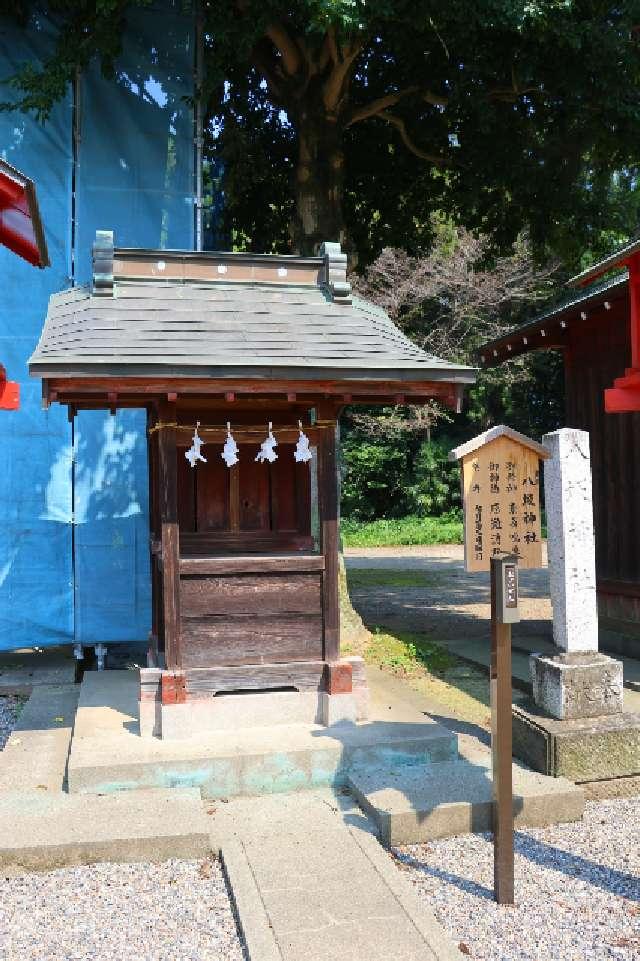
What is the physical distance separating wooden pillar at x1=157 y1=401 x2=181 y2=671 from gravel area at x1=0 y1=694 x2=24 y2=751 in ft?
6.37

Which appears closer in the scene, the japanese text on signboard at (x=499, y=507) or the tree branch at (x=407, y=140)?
the japanese text on signboard at (x=499, y=507)

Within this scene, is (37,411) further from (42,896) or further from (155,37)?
(42,896)

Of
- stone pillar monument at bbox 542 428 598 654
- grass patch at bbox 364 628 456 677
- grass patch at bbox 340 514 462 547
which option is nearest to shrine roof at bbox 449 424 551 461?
stone pillar monument at bbox 542 428 598 654

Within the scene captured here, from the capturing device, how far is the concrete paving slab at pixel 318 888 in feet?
12.4

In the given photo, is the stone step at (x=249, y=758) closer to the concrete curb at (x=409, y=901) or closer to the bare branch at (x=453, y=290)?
the concrete curb at (x=409, y=901)

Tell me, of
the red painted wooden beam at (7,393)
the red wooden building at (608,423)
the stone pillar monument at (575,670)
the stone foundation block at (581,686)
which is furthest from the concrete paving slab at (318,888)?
the red wooden building at (608,423)

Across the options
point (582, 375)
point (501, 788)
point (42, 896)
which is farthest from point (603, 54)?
point (42, 896)

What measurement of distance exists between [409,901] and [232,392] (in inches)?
143

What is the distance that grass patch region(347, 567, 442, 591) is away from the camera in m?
17.9

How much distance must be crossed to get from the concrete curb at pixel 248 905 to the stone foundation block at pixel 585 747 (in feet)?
7.85

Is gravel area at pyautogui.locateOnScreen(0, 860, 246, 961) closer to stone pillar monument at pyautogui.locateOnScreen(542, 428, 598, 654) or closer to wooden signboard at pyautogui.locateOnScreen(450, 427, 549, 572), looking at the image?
wooden signboard at pyautogui.locateOnScreen(450, 427, 549, 572)

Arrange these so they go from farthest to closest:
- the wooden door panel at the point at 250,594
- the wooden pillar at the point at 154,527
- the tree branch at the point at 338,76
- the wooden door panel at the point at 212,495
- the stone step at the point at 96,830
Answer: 1. the tree branch at the point at 338,76
2. the wooden door panel at the point at 212,495
3. the wooden pillar at the point at 154,527
4. the wooden door panel at the point at 250,594
5. the stone step at the point at 96,830

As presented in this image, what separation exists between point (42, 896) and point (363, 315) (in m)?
5.09

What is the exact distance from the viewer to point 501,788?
14.6ft
